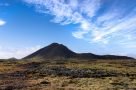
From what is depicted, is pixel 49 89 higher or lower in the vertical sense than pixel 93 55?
lower

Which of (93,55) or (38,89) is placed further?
(93,55)

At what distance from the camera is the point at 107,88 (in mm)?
35625

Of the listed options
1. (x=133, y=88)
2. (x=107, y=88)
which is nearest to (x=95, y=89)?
(x=107, y=88)

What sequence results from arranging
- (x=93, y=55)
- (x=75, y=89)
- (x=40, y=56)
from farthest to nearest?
(x=93, y=55), (x=40, y=56), (x=75, y=89)

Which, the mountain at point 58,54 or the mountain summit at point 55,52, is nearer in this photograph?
the mountain summit at point 55,52

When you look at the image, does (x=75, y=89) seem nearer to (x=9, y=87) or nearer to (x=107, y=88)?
(x=107, y=88)

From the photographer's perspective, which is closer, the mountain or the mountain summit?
the mountain summit

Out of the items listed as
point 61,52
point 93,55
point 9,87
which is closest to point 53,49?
point 61,52

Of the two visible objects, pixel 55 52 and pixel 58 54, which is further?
pixel 55 52

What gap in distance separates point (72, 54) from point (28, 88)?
120m

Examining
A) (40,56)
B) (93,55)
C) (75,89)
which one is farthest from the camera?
(93,55)

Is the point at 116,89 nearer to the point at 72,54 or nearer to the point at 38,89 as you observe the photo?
the point at 38,89

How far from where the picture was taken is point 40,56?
15012 cm

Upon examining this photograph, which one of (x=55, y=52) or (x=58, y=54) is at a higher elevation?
(x=55, y=52)
